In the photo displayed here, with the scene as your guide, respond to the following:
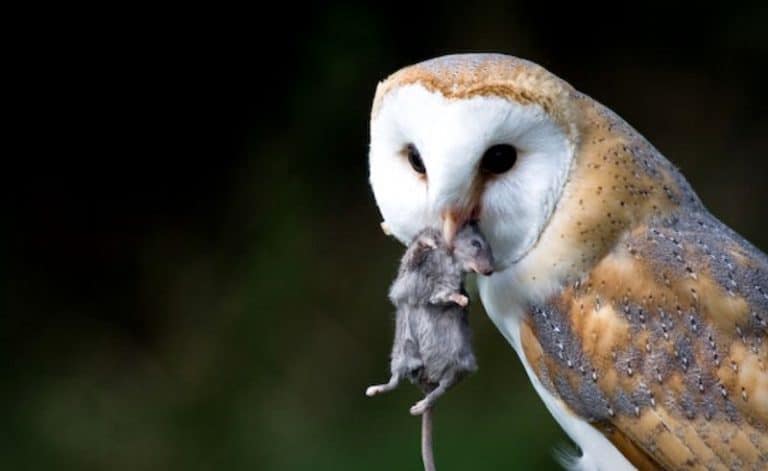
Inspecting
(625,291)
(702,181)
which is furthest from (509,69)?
(702,181)

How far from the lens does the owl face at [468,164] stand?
1973mm

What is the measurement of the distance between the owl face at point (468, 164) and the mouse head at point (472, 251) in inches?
0.7

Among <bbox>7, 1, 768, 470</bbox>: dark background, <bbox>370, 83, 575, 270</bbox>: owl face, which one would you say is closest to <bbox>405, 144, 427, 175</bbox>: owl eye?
<bbox>370, 83, 575, 270</bbox>: owl face

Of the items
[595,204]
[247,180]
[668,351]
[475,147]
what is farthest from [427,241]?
[247,180]

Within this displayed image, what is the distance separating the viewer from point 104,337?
450 cm

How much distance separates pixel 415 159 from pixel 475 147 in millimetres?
131

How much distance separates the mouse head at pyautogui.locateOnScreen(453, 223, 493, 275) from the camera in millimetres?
2002

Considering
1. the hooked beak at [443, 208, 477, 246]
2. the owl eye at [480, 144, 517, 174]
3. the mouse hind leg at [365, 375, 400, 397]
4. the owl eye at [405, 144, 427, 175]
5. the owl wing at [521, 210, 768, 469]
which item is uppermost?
the owl eye at [405, 144, 427, 175]

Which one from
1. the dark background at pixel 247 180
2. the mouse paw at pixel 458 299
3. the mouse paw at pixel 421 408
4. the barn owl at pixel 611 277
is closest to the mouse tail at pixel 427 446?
the mouse paw at pixel 421 408

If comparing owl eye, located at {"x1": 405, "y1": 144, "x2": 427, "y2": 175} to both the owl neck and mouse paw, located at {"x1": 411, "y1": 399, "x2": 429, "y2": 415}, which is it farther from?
mouse paw, located at {"x1": 411, "y1": 399, "x2": 429, "y2": 415}

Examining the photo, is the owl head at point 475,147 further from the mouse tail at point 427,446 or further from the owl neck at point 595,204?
the mouse tail at point 427,446

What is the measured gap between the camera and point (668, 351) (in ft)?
7.13

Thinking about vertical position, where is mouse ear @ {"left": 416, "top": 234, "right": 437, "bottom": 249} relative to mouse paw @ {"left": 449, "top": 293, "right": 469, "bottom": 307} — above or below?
above

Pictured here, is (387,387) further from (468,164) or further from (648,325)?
(648,325)
